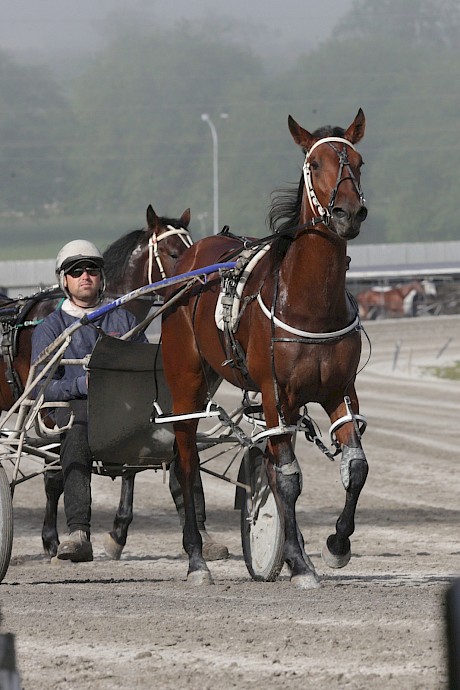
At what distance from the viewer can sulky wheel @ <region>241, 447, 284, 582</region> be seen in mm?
6691

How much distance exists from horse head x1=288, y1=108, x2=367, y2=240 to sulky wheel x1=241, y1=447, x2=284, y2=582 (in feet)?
4.78

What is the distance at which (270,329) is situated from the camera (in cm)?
621

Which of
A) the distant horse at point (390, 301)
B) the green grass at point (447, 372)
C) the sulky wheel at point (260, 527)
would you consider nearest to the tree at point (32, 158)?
the distant horse at point (390, 301)

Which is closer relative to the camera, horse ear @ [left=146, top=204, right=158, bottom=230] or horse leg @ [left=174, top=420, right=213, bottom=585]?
horse leg @ [left=174, top=420, right=213, bottom=585]

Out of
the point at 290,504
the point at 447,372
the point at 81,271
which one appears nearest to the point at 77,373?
the point at 81,271

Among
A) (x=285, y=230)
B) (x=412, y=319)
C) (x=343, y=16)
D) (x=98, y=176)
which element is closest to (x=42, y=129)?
(x=98, y=176)

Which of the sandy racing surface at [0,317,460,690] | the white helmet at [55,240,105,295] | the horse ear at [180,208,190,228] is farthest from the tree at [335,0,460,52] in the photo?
the white helmet at [55,240,105,295]

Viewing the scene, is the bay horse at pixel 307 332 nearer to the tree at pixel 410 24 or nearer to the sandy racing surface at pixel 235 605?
the sandy racing surface at pixel 235 605

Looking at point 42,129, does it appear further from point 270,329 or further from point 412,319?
point 270,329

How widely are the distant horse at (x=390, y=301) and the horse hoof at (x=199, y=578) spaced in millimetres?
36875

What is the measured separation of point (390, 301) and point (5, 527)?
3838cm

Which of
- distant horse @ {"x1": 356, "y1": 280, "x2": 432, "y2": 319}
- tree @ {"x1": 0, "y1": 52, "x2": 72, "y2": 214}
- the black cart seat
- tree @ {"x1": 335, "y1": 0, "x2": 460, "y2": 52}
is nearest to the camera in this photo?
the black cart seat

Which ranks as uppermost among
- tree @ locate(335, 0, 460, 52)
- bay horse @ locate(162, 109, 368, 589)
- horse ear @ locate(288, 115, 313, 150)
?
tree @ locate(335, 0, 460, 52)

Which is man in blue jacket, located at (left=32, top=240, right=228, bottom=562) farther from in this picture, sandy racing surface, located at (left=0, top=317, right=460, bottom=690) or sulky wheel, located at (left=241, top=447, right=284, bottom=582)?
sulky wheel, located at (left=241, top=447, right=284, bottom=582)
